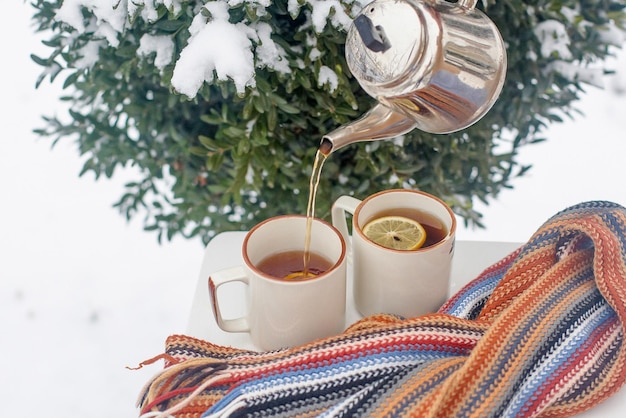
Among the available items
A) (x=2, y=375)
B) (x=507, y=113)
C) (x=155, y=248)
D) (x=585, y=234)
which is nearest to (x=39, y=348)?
(x=2, y=375)

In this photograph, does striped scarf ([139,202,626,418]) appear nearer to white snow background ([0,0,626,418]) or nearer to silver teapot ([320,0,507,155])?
silver teapot ([320,0,507,155])

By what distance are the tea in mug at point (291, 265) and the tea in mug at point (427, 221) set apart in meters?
0.09

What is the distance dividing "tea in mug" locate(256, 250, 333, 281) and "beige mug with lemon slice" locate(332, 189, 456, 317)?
4cm

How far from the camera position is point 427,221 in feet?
2.89

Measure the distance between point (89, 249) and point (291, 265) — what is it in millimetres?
1145

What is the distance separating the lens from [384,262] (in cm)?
80

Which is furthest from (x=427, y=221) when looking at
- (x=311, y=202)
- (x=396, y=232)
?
(x=311, y=202)

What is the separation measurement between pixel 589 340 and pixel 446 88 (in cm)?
32

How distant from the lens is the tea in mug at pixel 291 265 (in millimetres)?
844

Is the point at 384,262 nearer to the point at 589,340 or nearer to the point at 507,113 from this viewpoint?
the point at 589,340

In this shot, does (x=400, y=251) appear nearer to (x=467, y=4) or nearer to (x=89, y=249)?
(x=467, y=4)

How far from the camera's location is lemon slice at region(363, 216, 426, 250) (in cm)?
83

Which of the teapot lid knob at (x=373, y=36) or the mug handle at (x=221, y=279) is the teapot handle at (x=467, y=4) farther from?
the mug handle at (x=221, y=279)

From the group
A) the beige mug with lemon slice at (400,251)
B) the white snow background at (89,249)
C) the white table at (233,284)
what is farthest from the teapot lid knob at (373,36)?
the white snow background at (89,249)
